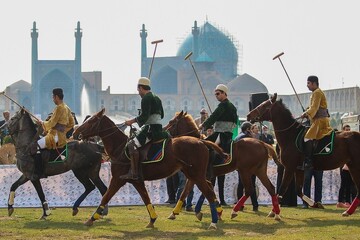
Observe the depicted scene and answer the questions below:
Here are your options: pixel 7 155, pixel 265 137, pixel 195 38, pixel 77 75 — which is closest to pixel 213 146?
pixel 265 137

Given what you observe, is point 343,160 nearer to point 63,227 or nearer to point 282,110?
point 282,110

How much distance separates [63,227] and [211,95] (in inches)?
4564

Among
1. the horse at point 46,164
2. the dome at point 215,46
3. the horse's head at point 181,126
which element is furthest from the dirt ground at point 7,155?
the dome at point 215,46

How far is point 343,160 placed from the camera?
48.2 feet

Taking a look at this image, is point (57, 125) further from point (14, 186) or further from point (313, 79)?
point (313, 79)

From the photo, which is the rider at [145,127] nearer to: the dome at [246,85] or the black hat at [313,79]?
the black hat at [313,79]

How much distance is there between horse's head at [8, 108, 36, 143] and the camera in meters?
14.7

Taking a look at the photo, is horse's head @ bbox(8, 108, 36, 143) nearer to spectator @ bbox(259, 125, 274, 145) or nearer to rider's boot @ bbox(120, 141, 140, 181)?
rider's boot @ bbox(120, 141, 140, 181)

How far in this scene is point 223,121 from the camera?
553 inches

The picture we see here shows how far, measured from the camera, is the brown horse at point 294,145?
48.1ft

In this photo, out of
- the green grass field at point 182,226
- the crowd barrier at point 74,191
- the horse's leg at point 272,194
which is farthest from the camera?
the crowd barrier at point 74,191

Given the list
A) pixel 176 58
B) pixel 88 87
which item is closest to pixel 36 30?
pixel 88 87

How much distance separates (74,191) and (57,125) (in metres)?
3.27

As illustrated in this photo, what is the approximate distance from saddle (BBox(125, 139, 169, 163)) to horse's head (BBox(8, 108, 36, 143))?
95.8 inches
